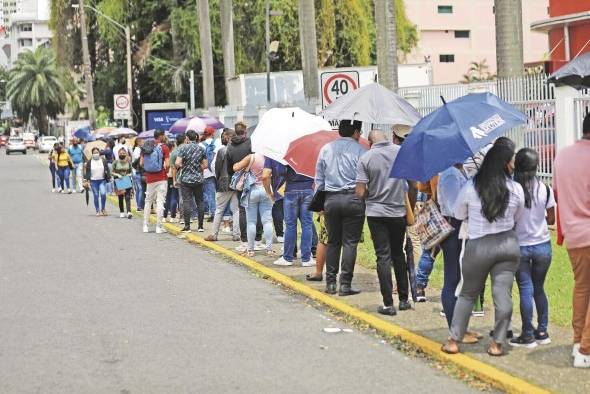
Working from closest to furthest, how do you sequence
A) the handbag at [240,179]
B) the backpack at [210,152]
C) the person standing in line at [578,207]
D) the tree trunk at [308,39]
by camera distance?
the person standing in line at [578,207] < the handbag at [240,179] < the backpack at [210,152] < the tree trunk at [308,39]

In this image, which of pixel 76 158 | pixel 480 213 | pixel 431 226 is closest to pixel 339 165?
pixel 431 226

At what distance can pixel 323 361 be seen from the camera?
28.0 ft

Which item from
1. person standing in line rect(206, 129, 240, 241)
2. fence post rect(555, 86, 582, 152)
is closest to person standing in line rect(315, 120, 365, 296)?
person standing in line rect(206, 129, 240, 241)

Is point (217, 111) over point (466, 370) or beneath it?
over

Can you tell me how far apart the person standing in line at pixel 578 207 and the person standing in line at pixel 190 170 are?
1212 centimetres

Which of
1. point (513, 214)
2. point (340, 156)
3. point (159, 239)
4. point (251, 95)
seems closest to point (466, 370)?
point (513, 214)

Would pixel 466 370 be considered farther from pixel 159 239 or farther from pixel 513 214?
pixel 159 239

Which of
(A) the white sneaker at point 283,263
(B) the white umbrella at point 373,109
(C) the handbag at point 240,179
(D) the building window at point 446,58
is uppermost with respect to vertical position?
(D) the building window at point 446,58

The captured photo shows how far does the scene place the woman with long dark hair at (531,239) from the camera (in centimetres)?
835

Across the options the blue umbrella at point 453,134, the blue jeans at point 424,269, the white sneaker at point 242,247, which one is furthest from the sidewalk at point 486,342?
the white sneaker at point 242,247

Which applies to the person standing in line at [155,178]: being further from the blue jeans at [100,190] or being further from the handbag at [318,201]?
the handbag at [318,201]

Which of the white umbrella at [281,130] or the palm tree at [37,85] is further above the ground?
the palm tree at [37,85]

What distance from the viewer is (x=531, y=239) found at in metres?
8.44

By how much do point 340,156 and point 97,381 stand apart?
4172 mm
